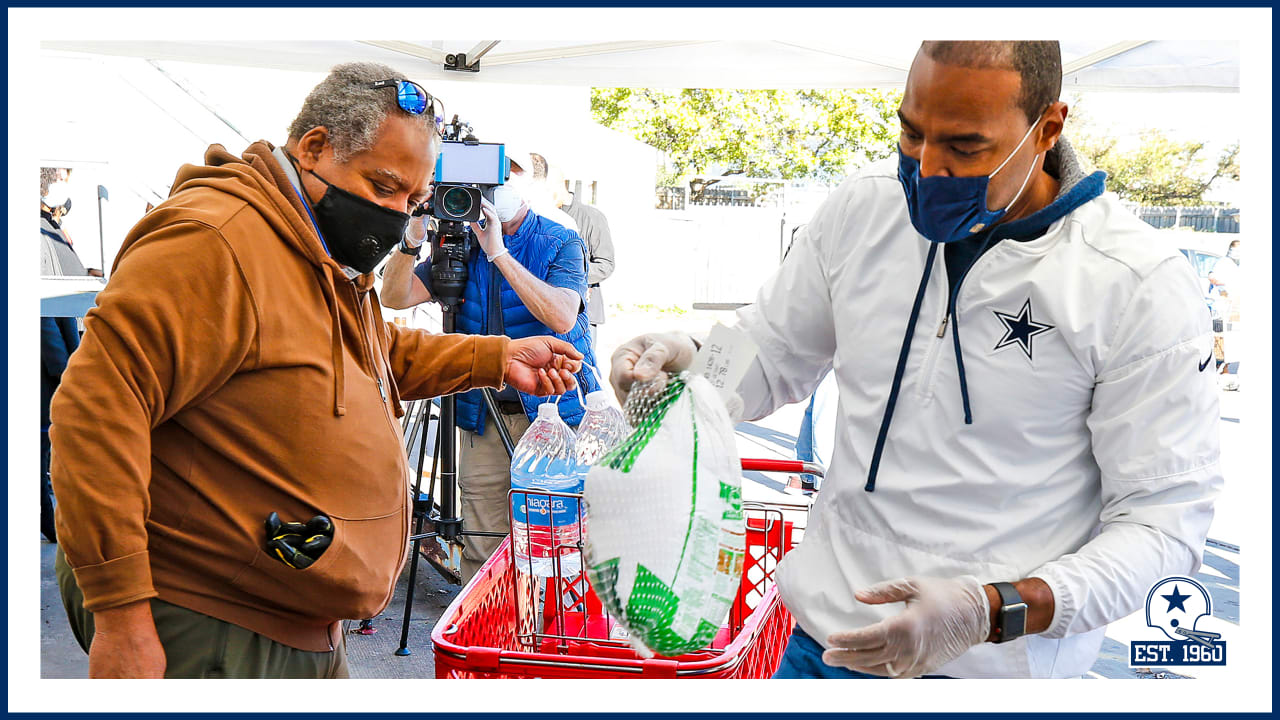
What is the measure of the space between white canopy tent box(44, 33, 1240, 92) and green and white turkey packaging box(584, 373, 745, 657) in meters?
2.20

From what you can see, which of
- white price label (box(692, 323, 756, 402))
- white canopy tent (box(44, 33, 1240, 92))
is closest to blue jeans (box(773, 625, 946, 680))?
white price label (box(692, 323, 756, 402))

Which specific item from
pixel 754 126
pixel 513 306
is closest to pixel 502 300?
pixel 513 306

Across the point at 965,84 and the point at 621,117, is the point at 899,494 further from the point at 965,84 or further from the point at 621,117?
the point at 621,117

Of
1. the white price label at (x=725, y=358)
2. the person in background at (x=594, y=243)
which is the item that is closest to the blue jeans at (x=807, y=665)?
the white price label at (x=725, y=358)

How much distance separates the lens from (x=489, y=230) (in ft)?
10.1

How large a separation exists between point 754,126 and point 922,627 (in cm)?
1578

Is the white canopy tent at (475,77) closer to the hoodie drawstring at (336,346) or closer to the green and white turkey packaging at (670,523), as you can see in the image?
the green and white turkey packaging at (670,523)

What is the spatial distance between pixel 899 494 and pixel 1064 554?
0.82ft

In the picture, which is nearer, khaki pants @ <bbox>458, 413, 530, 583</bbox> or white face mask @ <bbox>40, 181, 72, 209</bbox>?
khaki pants @ <bbox>458, 413, 530, 583</bbox>

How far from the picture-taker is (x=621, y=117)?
16594 mm

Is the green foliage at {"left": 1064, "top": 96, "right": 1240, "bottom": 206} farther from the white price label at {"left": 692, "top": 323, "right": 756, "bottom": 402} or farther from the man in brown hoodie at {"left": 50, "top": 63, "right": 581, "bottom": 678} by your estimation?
the man in brown hoodie at {"left": 50, "top": 63, "right": 581, "bottom": 678}

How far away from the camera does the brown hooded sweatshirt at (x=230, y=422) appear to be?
4.60ft

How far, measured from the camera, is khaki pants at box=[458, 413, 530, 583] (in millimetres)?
3344
